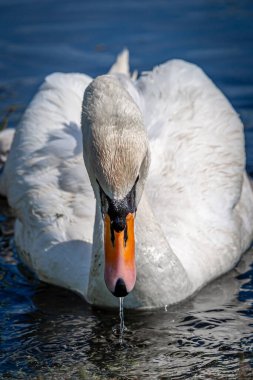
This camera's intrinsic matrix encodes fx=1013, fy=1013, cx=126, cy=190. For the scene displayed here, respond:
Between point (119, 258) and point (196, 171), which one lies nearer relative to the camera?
point (119, 258)

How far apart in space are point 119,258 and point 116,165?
2.20 ft

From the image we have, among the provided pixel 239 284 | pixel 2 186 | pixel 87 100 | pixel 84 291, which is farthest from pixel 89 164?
pixel 2 186

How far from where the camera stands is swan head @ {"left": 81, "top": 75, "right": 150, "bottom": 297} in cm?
696

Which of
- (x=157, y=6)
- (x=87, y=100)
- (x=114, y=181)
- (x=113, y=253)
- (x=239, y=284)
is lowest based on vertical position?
(x=239, y=284)

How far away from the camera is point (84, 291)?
8.67 meters

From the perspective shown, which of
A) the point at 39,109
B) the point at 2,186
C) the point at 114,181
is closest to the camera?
the point at 114,181

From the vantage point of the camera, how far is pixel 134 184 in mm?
7133

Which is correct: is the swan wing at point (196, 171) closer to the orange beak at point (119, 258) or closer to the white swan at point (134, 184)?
the white swan at point (134, 184)

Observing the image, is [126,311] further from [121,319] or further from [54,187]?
[54,187]

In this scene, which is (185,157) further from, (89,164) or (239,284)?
(89,164)

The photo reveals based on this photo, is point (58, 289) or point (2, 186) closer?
point (58, 289)

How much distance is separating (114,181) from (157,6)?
381 inches

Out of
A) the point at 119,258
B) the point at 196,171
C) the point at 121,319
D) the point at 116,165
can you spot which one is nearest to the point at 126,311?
the point at 121,319

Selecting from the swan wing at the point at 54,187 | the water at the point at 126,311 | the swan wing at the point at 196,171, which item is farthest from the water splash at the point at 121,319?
the swan wing at the point at 196,171
